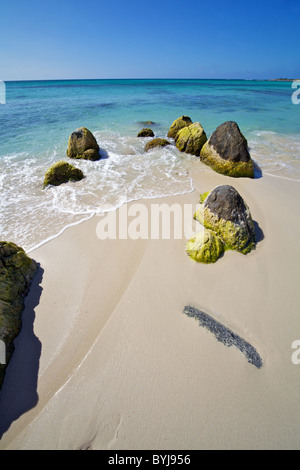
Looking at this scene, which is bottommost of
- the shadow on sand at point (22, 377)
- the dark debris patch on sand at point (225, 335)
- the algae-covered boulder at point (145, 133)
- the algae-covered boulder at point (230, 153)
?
the shadow on sand at point (22, 377)

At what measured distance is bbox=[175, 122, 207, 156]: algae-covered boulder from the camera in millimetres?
9430

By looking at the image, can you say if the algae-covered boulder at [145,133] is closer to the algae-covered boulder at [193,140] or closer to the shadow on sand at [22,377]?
the algae-covered boulder at [193,140]

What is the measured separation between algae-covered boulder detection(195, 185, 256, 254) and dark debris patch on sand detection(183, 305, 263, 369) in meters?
1.65

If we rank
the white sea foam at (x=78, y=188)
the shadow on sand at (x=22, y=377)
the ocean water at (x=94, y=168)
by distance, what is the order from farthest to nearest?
Result: 1. the ocean water at (x=94, y=168)
2. the white sea foam at (x=78, y=188)
3. the shadow on sand at (x=22, y=377)

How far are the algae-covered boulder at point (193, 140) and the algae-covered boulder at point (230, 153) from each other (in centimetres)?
135

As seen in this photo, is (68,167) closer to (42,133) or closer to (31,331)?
(31,331)

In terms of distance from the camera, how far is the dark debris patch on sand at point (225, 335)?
2660mm

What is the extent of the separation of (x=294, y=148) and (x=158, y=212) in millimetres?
9787

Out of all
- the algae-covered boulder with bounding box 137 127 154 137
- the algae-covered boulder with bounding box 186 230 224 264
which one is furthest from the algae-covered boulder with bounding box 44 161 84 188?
the algae-covered boulder with bounding box 137 127 154 137

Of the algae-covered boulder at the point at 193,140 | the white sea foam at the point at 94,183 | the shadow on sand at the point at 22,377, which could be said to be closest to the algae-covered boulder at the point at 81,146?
the white sea foam at the point at 94,183

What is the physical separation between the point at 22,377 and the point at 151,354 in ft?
5.36

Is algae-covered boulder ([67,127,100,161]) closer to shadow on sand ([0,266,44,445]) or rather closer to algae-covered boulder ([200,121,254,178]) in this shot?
algae-covered boulder ([200,121,254,178])

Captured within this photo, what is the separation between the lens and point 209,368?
102 inches

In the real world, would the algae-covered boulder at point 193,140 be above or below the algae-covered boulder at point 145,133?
below
